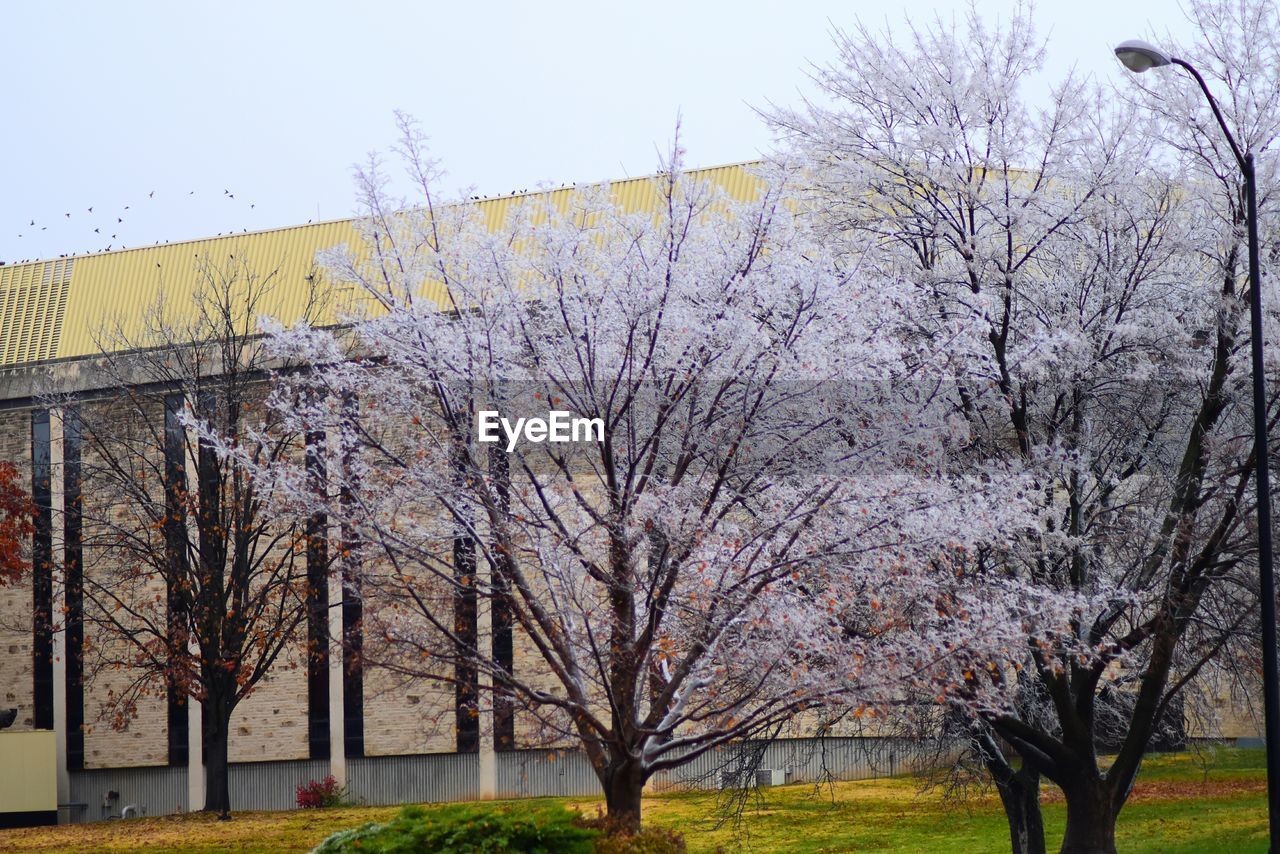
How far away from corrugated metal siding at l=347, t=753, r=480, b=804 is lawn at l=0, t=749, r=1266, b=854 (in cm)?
245

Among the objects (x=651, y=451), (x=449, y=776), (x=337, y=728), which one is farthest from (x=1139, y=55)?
(x=337, y=728)

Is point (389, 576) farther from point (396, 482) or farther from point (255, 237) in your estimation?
point (255, 237)

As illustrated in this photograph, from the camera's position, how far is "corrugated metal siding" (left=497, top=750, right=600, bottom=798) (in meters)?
34.2

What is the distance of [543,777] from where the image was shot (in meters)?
34.5

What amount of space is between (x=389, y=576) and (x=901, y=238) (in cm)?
764

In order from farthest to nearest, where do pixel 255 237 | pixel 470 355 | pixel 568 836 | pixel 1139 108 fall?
pixel 255 237
pixel 1139 108
pixel 470 355
pixel 568 836

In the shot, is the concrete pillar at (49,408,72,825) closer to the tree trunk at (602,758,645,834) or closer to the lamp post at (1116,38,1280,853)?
the tree trunk at (602,758,645,834)

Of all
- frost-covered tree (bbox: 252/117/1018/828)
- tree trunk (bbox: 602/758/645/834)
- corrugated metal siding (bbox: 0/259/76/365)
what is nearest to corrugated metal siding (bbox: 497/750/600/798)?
corrugated metal siding (bbox: 0/259/76/365)

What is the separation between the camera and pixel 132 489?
31.5 meters

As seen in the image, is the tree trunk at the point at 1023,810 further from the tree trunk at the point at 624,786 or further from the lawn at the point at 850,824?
the tree trunk at the point at 624,786

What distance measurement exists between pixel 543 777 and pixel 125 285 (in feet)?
57.7

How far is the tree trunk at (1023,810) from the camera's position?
67.9 ft

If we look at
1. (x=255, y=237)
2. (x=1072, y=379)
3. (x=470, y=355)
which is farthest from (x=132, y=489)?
(x=1072, y=379)

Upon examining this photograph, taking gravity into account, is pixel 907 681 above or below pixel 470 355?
below
